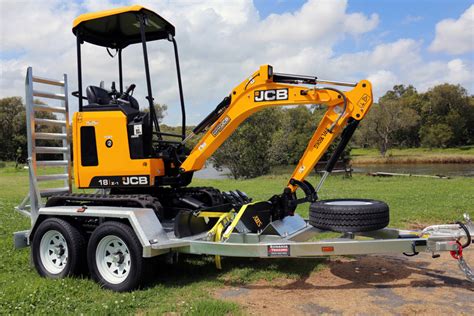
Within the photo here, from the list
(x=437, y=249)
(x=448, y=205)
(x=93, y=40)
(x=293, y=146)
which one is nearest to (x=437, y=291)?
(x=437, y=249)

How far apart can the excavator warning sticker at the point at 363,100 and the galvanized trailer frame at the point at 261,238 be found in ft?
5.93

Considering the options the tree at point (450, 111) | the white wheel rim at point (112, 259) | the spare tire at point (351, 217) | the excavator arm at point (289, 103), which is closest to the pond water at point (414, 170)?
the excavator arm at point (289, 103)

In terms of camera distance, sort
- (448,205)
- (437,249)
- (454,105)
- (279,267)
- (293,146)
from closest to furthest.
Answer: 1. (437,249)
2. (279,267)
3. (448,205)
4. (293,146)
5. (454,105)

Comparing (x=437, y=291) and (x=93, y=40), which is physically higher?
(x=93, y=40)

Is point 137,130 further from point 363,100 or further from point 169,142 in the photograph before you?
point 363,100

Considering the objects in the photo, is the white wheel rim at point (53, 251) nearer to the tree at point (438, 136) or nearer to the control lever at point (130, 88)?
the control lever at point (130, 88)

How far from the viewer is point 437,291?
579 cm

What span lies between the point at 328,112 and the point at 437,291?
285 cm

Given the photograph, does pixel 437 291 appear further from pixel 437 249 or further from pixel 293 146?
pixel 293 146

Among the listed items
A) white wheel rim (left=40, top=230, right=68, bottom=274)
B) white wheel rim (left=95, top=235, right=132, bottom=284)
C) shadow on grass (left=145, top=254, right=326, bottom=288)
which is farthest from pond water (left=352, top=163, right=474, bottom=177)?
white wheel rim (left=40, top=230, right=68, bottom=274)

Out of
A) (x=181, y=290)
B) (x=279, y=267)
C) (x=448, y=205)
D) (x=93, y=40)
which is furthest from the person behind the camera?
(x=448, y=205)

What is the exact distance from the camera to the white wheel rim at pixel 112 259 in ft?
20.7

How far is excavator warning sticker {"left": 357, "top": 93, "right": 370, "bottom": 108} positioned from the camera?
21.6ft

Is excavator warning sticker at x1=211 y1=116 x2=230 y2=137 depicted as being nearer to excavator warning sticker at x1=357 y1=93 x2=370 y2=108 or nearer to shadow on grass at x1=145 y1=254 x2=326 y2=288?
excavator warning sticker at x1=357 y1=93 x2=370 y2=108
